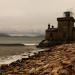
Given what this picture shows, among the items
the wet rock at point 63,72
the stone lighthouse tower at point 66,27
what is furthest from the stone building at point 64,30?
the wet rock at point 63,72

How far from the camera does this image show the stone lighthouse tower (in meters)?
55.2

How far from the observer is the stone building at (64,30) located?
181 feet

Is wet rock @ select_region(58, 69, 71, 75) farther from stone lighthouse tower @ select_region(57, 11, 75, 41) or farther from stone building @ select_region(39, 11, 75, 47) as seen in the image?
stone lighthouse tower @ select_region(57, 11, 75, 41)

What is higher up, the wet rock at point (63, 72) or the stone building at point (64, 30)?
the stone building at point (64, 30)

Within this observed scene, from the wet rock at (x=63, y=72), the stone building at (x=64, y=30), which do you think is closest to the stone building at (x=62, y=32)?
the stone building at (x=64, y=30)

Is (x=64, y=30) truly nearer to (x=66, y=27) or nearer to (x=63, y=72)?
(x=66, y=27)

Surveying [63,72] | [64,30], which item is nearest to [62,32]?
[64,30]

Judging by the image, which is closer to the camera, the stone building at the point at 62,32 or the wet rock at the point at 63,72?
the wet rock at the point at 63,72

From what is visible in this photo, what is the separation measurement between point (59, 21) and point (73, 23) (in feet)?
12.5

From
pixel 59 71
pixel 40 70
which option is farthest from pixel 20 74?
pixel 59 71

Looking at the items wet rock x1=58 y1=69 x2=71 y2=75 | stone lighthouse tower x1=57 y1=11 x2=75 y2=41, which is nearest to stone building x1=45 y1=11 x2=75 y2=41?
stone lighthouse tower x1=57 y1=11 x2=75 y2=41

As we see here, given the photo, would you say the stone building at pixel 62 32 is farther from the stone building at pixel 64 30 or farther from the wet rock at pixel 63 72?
the wet rock at pixel 63 72

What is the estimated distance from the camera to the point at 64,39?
2192 inches

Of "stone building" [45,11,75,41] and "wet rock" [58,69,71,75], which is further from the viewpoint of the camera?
"stone building" [45,11,75,41]
